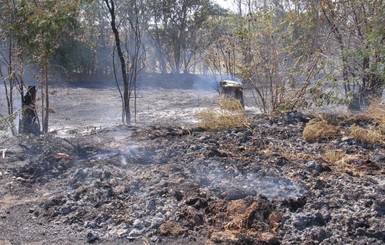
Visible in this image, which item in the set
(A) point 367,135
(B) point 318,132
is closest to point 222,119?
(B) point 318,132

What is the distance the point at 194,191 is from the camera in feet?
16.0

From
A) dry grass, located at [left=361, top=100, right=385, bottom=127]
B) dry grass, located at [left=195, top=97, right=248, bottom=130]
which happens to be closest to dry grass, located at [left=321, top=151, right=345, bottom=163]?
dry grass, located at [left=361, top=100, right=385, bottom=127]

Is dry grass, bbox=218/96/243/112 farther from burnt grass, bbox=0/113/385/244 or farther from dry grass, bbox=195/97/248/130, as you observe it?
burnt grass, bbox=0/113/385/244

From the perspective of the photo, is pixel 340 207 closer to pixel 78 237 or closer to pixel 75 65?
pixel 78 237

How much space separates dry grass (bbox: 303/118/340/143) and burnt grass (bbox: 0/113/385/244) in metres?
0.13

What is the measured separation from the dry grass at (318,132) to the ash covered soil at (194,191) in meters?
0.11

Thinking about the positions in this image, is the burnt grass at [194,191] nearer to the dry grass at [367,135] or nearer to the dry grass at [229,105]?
the dry grass at [367,135]

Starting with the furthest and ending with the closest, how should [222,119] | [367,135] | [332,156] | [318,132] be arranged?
[222,119] → [318,132] → [367,135] → [332,156]

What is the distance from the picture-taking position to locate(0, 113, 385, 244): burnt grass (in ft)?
13.7

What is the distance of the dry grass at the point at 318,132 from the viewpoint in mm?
7074

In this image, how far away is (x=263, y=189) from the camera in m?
4.92

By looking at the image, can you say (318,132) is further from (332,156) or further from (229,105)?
(229,105)

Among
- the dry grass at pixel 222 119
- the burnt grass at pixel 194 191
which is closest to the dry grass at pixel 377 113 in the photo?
the burnt grass at pixel 194 191

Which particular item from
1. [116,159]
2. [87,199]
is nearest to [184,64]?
[116,159]
